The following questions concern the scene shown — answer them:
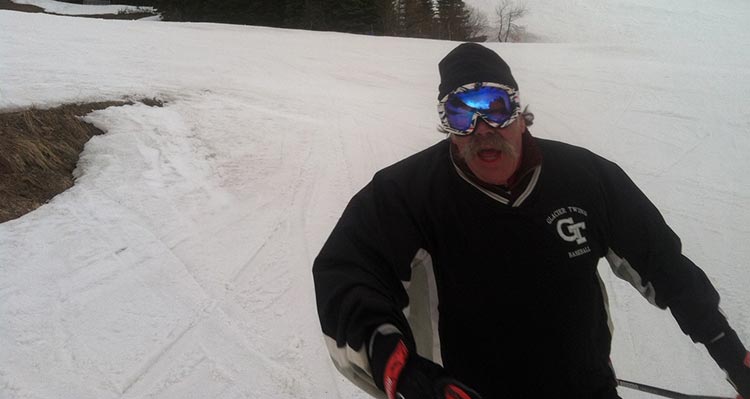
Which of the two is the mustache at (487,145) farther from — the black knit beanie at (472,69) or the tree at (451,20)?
the tree at (451,20)

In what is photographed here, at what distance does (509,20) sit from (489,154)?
4295 centimetres

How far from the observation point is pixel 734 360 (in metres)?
1.97

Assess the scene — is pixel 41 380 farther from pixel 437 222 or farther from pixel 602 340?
pixel 602 340

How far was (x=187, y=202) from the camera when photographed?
6480 mm

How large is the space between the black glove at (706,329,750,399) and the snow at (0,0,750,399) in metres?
1.95

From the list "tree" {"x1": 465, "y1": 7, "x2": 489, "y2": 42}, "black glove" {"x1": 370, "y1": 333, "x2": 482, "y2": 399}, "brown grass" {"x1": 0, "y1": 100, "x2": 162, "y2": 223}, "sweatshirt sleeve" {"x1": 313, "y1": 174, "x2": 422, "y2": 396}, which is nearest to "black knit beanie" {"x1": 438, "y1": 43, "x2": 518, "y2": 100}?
"sweatshirt sleeve" {"x1": 313, "y1": 174, "x2": 422, "y2": 396}

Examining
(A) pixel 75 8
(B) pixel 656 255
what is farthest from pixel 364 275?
(A) pixel 75 8

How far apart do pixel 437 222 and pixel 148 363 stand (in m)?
3.22

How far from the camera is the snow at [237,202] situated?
4.00 metres

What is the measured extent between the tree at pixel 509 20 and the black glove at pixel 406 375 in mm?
41559

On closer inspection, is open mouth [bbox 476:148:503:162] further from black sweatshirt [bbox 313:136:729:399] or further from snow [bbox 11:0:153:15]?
snow [bbox 11:0:153:15]

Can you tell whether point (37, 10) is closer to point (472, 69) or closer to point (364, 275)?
point (472, 69)

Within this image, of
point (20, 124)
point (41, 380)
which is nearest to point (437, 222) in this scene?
point (41, 380)

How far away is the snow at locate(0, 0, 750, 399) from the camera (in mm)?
4000
